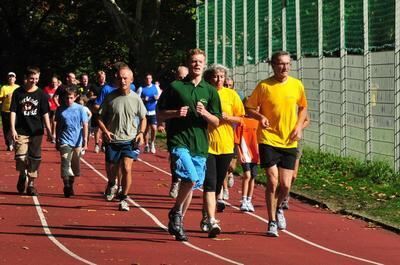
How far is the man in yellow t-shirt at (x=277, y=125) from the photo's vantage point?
44.2 ft

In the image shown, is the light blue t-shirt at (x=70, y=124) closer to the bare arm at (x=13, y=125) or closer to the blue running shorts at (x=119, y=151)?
the bare arm at (x=13, y=125)

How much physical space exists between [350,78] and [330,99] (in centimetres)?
176

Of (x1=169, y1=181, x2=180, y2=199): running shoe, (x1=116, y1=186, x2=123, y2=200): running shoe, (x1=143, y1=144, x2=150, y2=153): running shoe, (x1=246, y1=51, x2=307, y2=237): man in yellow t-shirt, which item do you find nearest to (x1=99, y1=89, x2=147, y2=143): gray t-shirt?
(x1=116, y1=186, x2=123, y2=200): running shoe

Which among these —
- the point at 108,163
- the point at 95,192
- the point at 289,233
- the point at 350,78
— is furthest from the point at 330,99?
the point at 289,233

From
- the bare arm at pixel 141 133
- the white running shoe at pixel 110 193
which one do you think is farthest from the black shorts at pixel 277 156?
the white running shoe at pixel 110 193

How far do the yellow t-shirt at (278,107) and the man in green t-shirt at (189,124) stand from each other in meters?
0.85

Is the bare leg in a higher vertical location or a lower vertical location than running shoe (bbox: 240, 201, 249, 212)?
higher

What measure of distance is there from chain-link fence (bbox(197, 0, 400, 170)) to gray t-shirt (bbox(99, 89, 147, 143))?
599 cm

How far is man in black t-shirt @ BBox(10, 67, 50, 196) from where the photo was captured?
17.4m

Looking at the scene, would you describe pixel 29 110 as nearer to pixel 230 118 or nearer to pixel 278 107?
pixel 230 118

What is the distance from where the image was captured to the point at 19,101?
17469 mm

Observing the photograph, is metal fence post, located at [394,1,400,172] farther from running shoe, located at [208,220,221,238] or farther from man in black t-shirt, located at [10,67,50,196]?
running shoe, located at [208,220,221,238]

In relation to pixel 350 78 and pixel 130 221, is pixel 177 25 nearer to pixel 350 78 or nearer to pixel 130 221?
pixel 350 78

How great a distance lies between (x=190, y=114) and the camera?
41.5 feet
